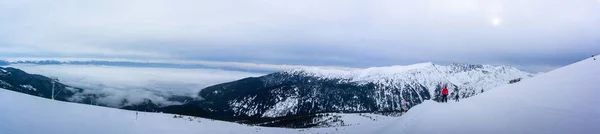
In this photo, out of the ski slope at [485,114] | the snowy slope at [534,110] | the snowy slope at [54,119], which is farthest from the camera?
the snowy slope at [534,110]

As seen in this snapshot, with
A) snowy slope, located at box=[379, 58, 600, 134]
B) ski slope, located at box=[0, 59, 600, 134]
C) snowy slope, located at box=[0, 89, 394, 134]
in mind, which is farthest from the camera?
snowy slope, located at box=[379, 58, 600, 134]

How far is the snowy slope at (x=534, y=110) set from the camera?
44.0 ft

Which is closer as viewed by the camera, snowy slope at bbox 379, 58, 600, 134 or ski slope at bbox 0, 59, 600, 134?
ski slope at bbox 0, 59, 600, 134

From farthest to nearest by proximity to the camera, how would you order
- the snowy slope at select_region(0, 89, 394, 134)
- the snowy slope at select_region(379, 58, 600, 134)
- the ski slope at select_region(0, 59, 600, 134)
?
the snowy slope at select_region(379, 58, 600, 134)
the ski slope at select_region(0, 59, 600, 134)
the snowy slope at select_region(0, 89, 394, 134)

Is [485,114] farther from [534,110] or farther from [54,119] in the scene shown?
[54,119]

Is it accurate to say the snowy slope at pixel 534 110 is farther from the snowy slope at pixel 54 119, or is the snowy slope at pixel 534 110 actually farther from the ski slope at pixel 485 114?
the snowy slope at pixel 54 119

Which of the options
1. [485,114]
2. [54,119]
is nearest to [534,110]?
[485,114]

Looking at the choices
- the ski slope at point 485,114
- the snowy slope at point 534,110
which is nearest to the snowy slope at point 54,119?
the ski slope at point 485,114

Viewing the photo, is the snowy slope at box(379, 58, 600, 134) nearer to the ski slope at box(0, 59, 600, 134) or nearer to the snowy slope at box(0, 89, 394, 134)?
the ski slope at box(0, 59, 600, 134)

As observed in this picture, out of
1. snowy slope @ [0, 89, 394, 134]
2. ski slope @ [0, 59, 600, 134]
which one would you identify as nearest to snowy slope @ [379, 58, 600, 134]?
ski slope @ [0, 59, 600, 134]

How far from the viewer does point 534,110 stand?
15.6 meters

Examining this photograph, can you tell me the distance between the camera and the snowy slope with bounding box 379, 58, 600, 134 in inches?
528

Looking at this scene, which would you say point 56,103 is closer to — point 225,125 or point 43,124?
point 43,124

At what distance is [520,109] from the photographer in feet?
53.5
